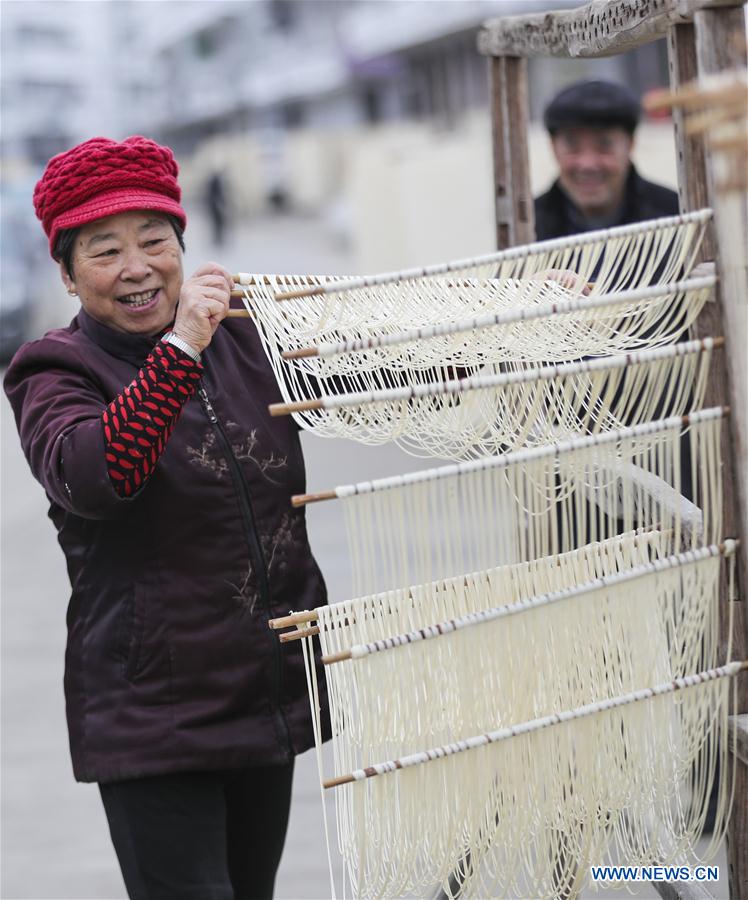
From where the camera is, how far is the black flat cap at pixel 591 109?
3318 millimetres

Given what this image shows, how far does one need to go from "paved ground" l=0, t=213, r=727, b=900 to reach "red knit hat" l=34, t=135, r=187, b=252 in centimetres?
194

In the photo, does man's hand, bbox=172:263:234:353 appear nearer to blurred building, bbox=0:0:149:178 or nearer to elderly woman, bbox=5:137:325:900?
elderly woman, bbox=5:137:325:900

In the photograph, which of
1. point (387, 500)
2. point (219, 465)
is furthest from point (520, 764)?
point (219, 465)

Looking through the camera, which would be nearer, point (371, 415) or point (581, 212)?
point (371, 415)

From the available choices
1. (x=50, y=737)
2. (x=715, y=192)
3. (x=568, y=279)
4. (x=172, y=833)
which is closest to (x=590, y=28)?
(x=568, y=279)

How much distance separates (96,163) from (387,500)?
715 mm

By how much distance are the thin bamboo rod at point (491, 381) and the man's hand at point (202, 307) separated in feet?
0.92

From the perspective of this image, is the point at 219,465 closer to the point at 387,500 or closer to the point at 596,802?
the point at 387,500

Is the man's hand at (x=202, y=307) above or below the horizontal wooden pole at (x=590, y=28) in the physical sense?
below

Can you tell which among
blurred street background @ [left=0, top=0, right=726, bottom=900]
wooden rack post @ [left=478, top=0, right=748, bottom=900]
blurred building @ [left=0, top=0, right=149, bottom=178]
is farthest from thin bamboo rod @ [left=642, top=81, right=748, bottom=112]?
blurred building @ [left=0, top=0, right=149, bottom=178]

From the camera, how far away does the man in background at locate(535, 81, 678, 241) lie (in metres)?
3.31

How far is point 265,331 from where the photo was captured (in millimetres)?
1786

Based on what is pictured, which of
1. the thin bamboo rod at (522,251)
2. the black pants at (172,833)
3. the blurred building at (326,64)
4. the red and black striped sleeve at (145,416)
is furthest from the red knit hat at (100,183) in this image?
the blurred building at (326,64)

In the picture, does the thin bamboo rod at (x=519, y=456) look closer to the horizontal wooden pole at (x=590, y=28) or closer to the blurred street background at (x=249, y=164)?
the horizontal wooden pole at (x=590, y=28)
